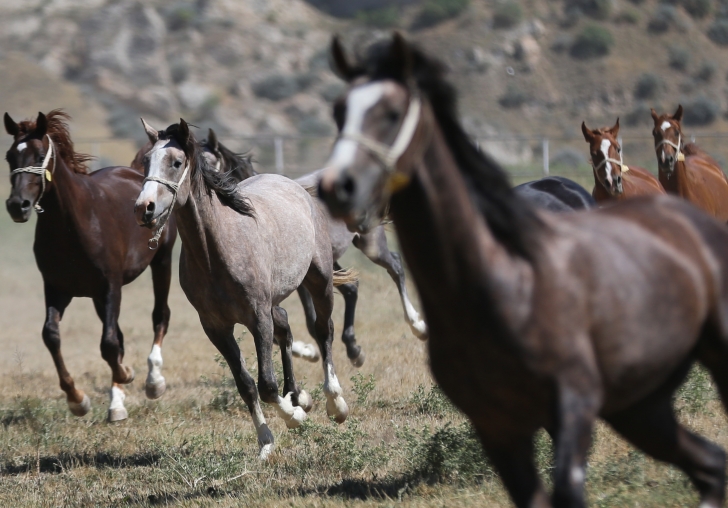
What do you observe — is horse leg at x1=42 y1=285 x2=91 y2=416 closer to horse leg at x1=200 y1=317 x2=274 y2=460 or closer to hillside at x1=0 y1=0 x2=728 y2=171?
horse leg at x1=200 y1=317 x2=274 y2=460

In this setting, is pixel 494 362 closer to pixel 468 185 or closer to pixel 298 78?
pixel 468 185

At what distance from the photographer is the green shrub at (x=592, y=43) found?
170 ft

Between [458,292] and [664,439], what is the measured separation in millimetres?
1177

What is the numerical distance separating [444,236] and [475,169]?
0.32 m

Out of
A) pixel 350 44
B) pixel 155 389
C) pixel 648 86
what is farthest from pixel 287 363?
pixel 648 86

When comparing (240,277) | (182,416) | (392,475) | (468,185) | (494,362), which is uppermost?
(468,185)

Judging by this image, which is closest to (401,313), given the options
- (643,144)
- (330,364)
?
(330,364)

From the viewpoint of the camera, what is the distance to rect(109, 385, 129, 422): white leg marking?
7965 millimetres

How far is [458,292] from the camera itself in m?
3.10

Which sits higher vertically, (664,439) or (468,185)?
(468,185)

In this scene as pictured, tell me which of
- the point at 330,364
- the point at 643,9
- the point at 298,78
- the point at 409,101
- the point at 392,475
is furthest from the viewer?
the point at 643,9

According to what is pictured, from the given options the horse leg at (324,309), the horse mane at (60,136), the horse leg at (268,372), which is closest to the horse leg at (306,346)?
the horse leg at (324,309)

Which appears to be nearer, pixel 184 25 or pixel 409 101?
pixel 409 101

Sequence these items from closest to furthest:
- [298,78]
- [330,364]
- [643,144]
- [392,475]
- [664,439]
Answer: [664,439] < [392,475] < [330,364] < [643,144] < [298,78]
